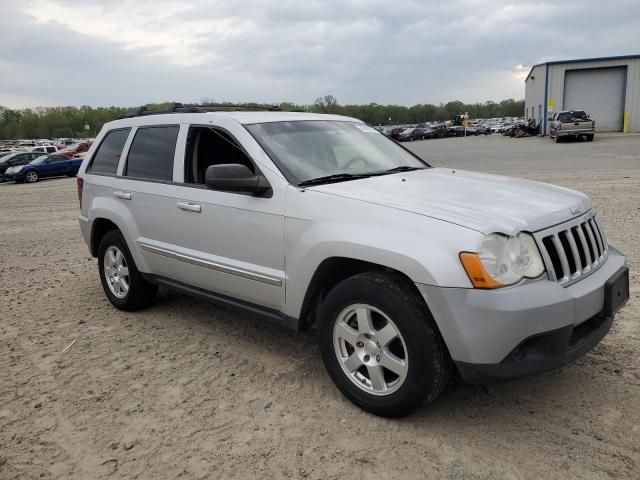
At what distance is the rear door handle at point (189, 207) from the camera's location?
4098 millimetres

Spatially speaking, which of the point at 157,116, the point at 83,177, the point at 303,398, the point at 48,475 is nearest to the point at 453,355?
the point at 303,398

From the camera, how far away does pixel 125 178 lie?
498cm

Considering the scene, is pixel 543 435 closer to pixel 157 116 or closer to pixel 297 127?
pixel 297 127

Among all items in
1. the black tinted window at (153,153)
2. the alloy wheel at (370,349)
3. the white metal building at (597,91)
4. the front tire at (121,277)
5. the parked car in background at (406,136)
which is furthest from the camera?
the parked car in background at (406,136)

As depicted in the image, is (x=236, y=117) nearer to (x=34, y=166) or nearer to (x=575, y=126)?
(x=34, y=166)

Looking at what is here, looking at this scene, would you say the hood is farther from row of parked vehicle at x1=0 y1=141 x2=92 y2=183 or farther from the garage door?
the garage door

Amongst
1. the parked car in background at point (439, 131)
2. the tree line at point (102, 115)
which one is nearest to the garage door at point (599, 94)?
the parked car in background at point (439, 131)

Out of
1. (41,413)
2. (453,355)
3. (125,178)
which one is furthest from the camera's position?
(125,178)

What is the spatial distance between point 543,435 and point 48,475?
8.49 feet

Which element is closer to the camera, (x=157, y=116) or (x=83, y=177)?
(x=157, y=116)

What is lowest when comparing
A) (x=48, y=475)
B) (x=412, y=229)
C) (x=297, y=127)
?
(x=48, y=475)

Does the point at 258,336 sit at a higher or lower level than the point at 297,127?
lower

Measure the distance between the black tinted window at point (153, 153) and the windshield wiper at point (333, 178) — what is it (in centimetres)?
141

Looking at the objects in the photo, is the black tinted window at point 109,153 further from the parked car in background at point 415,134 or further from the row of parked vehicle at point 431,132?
the parked car in background at point 415,134
